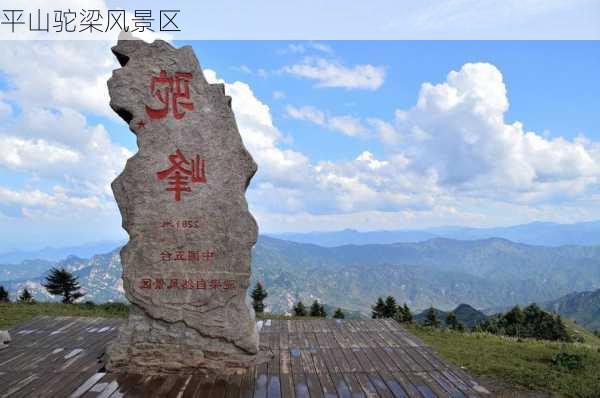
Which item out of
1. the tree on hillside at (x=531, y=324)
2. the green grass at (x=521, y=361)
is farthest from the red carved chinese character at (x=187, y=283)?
the tree on hillside at (x=531, y=324)

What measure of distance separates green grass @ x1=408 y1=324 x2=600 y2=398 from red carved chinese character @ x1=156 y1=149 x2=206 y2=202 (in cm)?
909

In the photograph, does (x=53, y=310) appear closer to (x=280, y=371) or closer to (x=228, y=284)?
(x=228, y=284)

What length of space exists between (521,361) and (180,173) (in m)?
11.4

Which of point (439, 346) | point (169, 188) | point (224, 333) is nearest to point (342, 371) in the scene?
point (224, 333)

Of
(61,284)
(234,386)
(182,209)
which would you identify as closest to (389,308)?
(61,284)

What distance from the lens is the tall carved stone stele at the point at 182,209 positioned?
29.6 ft

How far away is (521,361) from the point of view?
12273 mm

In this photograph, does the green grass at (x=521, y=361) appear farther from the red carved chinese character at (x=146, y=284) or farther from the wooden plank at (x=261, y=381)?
the red carved chinese character at (x=146, y=284)

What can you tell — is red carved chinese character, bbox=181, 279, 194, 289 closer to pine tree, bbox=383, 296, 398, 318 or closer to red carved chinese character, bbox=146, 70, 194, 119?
red carved chinese character, bbox=146, 70, 194, 119

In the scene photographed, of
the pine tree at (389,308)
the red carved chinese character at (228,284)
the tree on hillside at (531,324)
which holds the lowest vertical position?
the tree on hillside at (531,324)

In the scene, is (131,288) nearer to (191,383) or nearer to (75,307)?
(191,383)

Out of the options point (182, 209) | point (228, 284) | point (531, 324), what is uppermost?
point (182, 209)

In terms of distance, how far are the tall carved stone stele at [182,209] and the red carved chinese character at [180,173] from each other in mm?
23

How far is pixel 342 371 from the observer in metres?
9.02
